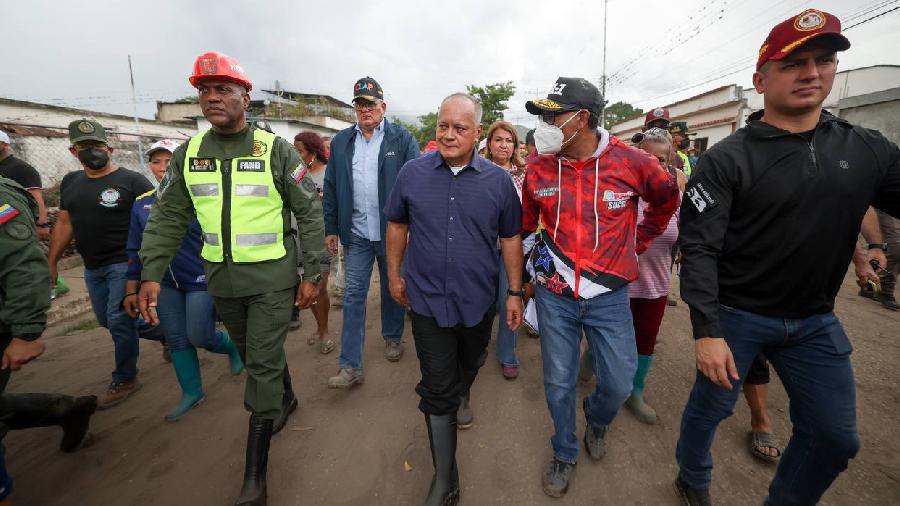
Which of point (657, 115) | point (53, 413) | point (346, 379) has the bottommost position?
point (346, 379)

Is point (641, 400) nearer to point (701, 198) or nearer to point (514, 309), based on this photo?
point (514, 309)

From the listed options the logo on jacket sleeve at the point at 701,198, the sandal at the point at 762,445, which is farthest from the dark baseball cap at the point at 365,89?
the sandal at the point at 762,445

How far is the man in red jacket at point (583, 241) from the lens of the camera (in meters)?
1.99

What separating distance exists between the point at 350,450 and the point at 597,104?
2.58 m

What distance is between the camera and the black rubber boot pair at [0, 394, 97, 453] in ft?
7.50

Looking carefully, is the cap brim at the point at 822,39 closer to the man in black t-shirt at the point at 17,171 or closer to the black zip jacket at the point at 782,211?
A: the black zip jacket at the point at 782,211

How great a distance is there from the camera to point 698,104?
76.4 ft

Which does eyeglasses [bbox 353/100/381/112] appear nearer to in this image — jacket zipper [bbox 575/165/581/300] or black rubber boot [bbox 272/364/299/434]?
jacket zipper [bbox 575/165/581/300]

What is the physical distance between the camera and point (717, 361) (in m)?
1.57

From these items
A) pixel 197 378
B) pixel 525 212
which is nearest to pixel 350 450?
pixel 197 378

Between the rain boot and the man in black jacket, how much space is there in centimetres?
334

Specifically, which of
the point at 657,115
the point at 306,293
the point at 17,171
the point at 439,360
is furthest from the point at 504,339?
the point at 17,171

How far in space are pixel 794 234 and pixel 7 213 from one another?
353 centimetres

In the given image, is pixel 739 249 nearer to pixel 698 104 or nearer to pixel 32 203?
pixel 32 203
